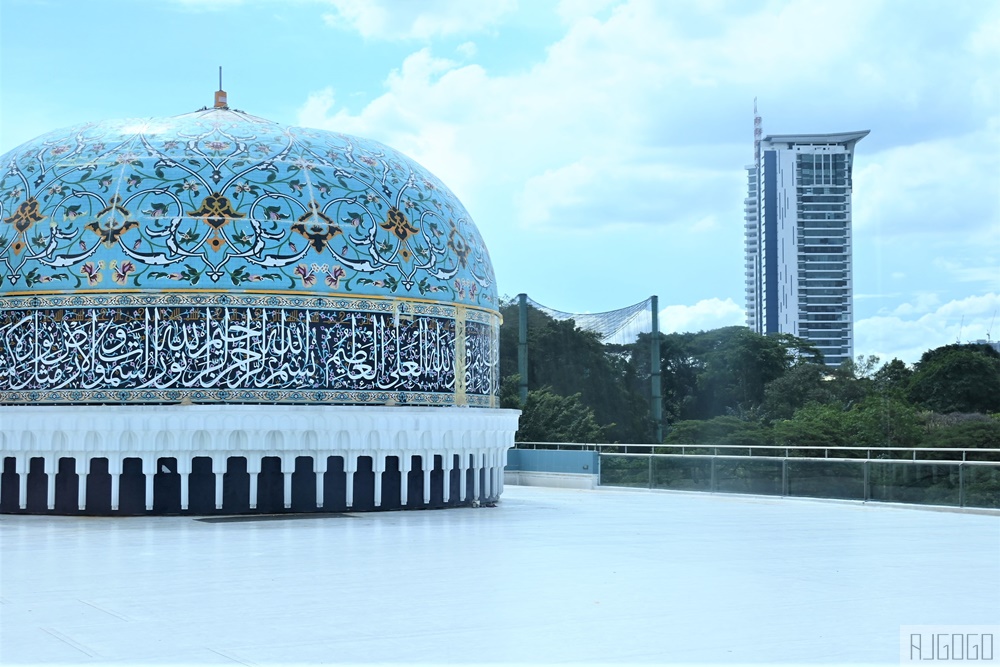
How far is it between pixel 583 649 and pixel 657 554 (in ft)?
20.1

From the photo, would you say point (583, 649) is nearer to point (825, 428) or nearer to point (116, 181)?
point (116, 181)

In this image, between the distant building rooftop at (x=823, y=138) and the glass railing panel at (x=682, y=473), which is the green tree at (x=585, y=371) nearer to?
the glass railing panel at (x=682, y=473)

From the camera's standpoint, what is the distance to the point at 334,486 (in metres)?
22.0

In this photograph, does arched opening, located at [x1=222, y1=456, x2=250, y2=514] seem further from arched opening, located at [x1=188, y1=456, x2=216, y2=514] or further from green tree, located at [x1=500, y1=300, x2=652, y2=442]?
green tree, located at [x1=500, y1=300, x2=652, y2=442]

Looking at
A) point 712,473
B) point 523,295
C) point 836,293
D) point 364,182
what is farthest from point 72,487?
point 836,293

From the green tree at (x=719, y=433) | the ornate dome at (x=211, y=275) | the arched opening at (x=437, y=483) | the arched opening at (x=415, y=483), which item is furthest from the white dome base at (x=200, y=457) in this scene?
the green tree at (x=719, y=433)

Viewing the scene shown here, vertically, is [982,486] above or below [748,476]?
above

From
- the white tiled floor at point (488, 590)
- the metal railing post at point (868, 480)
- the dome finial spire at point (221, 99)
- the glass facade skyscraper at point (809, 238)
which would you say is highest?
the glass facade skyscraper at point (809, 238)

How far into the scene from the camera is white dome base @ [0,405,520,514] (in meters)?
20.9

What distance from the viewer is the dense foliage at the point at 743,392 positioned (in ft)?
152

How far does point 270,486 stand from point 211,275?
3.57 m

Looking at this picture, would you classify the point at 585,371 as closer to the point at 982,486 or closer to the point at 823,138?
the point at 982,486

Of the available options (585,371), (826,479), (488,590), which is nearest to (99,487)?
(488,590)

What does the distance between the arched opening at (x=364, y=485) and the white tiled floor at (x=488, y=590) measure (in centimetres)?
258
